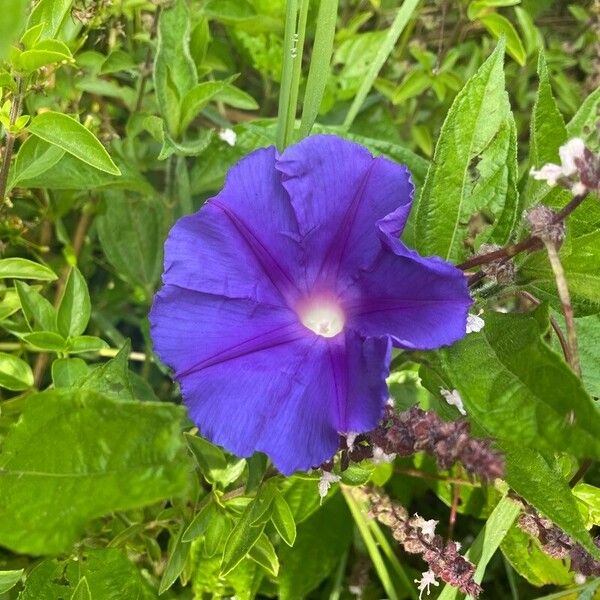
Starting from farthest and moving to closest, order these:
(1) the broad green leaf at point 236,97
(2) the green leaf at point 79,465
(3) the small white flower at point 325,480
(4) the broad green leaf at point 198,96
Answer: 1. (1) the broad green leaf at point 236,97
2. (4) the broad green leaf at point 198,96
3. (3) the small white flower at point 325,480
4. (2) the green leaf at point 79,465

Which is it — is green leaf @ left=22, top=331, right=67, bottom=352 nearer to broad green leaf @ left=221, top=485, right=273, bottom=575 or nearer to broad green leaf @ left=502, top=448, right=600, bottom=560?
broad green leaf @ left=221, top=485, right=273, bottom=575

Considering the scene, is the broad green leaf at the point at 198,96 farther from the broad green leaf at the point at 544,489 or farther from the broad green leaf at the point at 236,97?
the broad green leaf at the point at 544,489

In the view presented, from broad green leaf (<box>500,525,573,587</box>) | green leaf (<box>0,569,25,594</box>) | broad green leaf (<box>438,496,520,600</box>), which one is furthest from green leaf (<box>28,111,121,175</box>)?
broad green leaf (<box>500,525,573,587</box>)

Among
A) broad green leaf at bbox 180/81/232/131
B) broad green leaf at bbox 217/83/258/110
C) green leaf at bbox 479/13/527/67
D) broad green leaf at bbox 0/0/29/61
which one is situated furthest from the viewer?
green leaf at bbox 479/13/527/67

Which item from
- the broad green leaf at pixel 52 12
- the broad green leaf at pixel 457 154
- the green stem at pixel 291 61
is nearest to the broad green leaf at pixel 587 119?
the broad green leaf at pixel 457 154

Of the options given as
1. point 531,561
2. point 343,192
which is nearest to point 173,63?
point 343,192

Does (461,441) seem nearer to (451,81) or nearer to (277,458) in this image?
(277,458)

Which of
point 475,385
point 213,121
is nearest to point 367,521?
point 475,385
